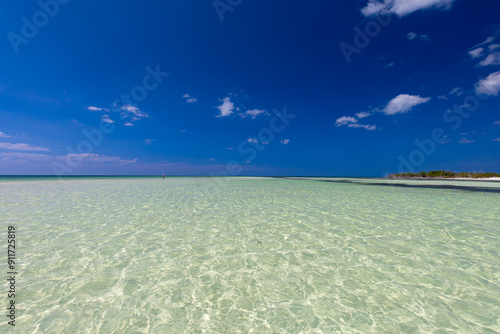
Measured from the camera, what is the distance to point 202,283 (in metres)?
4.57

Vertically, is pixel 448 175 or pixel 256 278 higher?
pixel 448 175

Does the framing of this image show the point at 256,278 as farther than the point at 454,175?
No

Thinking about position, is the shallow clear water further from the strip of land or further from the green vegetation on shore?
the green vegetation on shore

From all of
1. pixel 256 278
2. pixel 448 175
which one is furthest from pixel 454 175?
pixel 256 278

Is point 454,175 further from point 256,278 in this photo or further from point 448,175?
point 256,278

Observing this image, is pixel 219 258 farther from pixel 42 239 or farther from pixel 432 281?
pixel 42 239

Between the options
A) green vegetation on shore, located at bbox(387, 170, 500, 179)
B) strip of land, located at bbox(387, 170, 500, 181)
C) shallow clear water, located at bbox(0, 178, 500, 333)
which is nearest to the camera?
shallow clear water, located at bbox(0, 178, 500, 333)

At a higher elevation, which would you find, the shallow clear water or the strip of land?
the strip of land

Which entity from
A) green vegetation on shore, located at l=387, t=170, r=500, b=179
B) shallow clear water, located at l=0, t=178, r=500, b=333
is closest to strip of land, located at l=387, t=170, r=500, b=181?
green vegetation on shore, located at l=387, t=170, r=500, b=179

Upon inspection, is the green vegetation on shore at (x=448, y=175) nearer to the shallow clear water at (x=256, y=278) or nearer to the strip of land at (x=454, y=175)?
the strip of land at (x=454, y=175)

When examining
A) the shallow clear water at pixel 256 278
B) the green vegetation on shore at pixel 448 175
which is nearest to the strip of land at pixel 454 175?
the green vegetation on shore at pixel 448 175

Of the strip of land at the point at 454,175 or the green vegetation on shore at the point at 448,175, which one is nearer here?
the strip of land at the point at 454,175

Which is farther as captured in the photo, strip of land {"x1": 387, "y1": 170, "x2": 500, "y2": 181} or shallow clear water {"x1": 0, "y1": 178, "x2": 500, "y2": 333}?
strip of land {"x1": 387, "y1": 170, "x2": 500, "y2": 181}

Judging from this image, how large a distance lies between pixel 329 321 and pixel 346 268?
2124 mm
